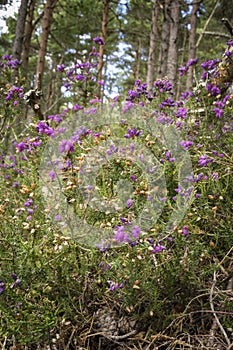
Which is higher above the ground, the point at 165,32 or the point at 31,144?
the point at 165,32

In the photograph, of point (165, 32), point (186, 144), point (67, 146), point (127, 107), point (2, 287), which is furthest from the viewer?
point (165, 32)

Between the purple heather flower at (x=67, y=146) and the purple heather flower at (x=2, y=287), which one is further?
the purple heather flower at (x=67, y=146)

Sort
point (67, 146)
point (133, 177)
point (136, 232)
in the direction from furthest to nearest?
point (67, 146), point (133, 177), point (136, 232)

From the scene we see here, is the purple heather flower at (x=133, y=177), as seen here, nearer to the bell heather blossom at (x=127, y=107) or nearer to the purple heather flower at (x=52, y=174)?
the purple heather flower at (x=52, y=174)

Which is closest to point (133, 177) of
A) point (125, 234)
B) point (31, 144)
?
point (125, 234)

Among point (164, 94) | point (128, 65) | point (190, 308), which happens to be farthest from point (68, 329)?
point (128, 65)

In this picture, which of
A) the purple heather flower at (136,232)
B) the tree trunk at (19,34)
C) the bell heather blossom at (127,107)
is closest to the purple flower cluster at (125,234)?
the purple heather flower at (136,232)

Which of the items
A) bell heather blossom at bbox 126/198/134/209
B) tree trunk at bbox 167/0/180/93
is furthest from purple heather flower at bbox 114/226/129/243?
tree trunk at bbox 167/0/180/93

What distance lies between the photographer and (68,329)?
2.22m

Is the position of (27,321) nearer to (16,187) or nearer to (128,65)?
(16,187)

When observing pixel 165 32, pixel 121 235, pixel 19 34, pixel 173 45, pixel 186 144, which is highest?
pixel 19 34

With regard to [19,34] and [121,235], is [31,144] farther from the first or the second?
[19,34]

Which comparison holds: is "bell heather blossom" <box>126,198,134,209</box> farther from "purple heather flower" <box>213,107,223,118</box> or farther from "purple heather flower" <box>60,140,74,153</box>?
"purple heather flower" <box>213,107,223,118</box>

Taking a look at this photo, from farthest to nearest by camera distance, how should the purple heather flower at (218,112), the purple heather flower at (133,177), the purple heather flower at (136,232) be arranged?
the purple heather flower at (218,112), the purple heather flower at (133,177), the purple heather flower at (136,232)
